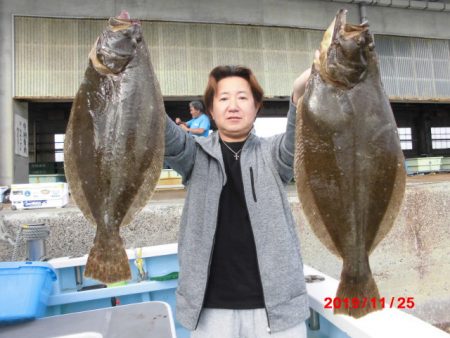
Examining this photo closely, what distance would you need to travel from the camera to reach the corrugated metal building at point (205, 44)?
34.2 ft

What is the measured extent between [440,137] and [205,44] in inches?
741

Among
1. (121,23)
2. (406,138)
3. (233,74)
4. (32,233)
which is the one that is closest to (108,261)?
(121,23)

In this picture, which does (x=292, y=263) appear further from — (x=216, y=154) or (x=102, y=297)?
(x=102, y=297)

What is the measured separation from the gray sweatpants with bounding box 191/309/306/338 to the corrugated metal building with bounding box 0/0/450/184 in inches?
392

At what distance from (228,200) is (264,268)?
0.48m

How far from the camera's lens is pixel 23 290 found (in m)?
2.55

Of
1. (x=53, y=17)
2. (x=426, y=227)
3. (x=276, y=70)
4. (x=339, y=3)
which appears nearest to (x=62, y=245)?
(x=426, y=227)

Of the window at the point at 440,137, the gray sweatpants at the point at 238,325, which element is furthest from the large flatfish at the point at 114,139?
the window at the point at 440,137

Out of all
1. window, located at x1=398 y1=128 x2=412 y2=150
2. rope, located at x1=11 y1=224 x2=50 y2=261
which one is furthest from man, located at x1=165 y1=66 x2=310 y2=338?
window, located at x1=398 y1=128 x2=412 y2=150

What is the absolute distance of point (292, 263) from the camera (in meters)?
2.16

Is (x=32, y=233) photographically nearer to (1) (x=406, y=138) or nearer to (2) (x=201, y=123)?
(2) (x=201, y=123)

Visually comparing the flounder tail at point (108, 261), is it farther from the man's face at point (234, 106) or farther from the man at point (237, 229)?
the man's face at point (234, 106)

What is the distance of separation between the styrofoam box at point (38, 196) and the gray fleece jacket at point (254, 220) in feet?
12.9

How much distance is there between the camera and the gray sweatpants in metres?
2.08
